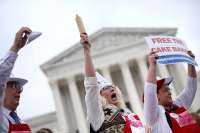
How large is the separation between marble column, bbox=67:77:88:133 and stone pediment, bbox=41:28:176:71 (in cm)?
272

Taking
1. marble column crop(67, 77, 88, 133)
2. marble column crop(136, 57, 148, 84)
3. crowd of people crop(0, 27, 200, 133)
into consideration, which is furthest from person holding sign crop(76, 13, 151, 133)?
marble column crop(136, 57, 148, 84)

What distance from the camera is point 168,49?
20.0 feet

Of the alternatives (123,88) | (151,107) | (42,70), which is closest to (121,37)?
(123,88)

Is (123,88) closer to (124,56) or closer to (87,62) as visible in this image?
(124,56)

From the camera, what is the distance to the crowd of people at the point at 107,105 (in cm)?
477

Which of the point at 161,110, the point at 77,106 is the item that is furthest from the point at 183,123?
the point at 77,106

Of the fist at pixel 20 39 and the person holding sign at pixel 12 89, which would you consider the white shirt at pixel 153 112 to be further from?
the fist at pixel 20 39

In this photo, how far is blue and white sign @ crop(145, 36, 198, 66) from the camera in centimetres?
587

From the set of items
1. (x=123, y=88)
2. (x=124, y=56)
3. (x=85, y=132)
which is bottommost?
(x=85, y=132)

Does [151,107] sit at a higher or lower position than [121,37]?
lower

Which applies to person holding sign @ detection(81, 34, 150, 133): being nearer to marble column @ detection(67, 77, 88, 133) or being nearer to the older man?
the older man

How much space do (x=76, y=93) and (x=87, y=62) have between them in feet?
155

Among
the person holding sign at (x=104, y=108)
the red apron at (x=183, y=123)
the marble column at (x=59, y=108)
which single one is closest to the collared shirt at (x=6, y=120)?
the person holding sign at (x=104, y=108)

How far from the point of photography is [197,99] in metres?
11.2
